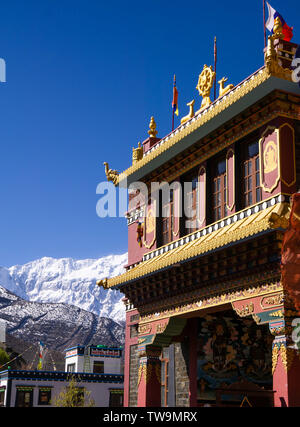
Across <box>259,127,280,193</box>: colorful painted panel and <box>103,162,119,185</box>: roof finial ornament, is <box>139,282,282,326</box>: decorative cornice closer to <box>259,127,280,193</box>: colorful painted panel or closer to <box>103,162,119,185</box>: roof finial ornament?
<box>259,127,280,193</box>: colorful painted panel

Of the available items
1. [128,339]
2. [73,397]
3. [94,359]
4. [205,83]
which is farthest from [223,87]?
[94,359]

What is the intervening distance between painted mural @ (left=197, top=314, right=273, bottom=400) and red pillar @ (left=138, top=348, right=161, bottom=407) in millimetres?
1348

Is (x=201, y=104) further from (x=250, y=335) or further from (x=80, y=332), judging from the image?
(x=80, y=332)

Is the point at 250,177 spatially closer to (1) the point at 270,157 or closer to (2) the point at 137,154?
(1) the point at 270,157

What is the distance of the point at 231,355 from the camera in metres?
17.9

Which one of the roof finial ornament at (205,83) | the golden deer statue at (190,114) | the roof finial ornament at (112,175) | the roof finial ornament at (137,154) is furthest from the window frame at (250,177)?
the roof finial ornament at (112,175)

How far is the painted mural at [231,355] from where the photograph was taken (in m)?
17.9

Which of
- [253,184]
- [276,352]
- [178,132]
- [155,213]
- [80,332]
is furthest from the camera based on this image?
[80,332]

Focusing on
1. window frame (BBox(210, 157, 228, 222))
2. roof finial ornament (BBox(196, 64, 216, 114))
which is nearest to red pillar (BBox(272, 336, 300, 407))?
window frame (BBox(210, 157, 228, 222))

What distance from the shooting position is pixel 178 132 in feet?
58.7

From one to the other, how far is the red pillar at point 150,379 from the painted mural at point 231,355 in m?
1.35

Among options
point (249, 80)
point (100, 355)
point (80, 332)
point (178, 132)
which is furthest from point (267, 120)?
point (80, 332)

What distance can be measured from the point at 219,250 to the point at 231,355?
4769mm
